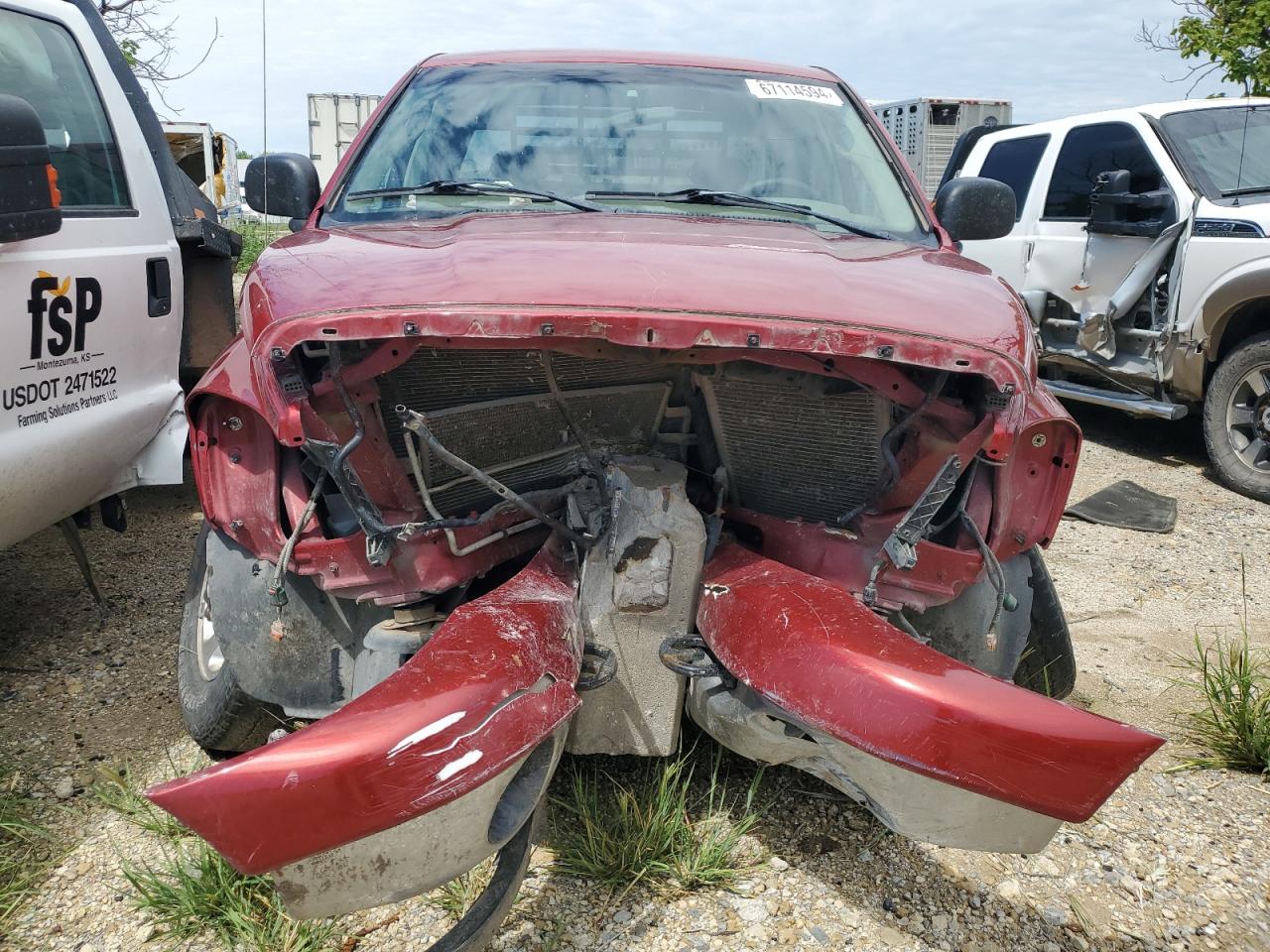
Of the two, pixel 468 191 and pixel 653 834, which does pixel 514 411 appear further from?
pixel 653 834

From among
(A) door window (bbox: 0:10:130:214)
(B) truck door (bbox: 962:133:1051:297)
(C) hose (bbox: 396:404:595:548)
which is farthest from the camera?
(B) truck door (bbox: 962:133:1051:297)

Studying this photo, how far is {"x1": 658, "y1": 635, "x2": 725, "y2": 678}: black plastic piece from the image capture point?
85.6 inches

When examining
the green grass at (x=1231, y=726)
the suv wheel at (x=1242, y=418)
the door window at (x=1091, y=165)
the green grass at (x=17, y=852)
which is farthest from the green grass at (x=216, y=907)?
the door window at (x=1091, y=165)

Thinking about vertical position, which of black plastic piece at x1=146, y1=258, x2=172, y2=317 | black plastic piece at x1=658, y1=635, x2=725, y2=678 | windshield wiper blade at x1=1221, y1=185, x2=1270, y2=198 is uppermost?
windshield wiper blade at x1=1221, y1=185, x2=1270, y2=198

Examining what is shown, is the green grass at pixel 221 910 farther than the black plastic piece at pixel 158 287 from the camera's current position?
No

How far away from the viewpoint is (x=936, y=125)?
505 inches

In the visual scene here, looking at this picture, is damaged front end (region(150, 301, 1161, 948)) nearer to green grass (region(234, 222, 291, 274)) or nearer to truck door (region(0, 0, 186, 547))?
truck door (region(0, 0, 186, 547))

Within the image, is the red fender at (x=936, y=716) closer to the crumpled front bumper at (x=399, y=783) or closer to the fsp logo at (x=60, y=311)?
the crumpled front bumper at (x=399, y=783)

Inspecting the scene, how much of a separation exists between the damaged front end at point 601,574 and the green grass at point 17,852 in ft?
1.89

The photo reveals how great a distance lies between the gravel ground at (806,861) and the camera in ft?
7.27

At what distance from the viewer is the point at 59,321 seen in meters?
3.02

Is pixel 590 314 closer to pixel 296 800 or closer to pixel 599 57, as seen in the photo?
pixel 296 800

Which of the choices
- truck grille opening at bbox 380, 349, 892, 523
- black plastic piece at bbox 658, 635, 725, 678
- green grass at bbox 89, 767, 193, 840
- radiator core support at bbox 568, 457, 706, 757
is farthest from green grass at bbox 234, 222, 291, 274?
black plastic piece at bbox 658, 635, 725, 678

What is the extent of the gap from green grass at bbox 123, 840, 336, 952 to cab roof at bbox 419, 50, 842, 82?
2.60 m
